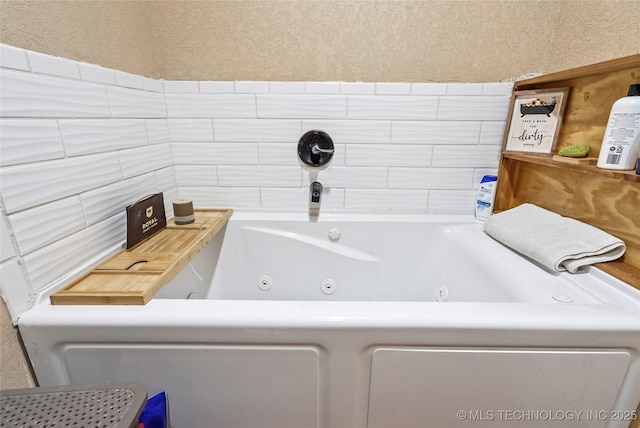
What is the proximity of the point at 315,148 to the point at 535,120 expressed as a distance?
811 mm

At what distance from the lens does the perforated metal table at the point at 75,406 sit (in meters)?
0.41

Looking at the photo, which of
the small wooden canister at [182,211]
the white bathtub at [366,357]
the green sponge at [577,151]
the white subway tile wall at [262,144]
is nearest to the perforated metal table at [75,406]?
the white bathtub at [366,357]

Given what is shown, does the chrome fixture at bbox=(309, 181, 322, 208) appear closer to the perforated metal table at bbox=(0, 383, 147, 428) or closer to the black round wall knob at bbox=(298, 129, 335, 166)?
the black round wall knob at bbox=(298, 129, 335, 166)

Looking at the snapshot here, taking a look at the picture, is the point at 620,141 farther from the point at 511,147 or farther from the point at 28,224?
the point at 28,224

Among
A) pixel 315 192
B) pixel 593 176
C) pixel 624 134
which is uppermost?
pixel 624 134

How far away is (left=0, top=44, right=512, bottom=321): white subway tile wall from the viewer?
0.80m

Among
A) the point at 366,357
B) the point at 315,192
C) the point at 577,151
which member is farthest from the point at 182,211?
the point at 577,151

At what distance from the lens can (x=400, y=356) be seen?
609 mm

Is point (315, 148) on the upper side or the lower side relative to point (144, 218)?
upper

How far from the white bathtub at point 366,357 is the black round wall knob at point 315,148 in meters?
0.69

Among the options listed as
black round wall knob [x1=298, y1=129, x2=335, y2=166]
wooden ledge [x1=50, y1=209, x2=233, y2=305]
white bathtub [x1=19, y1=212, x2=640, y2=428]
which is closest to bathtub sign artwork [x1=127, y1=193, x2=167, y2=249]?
wooden ledge [x1=50, y1=209, x2=233, y2=305]

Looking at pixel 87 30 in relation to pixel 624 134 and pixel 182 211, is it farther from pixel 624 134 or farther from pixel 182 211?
pixel 624 134

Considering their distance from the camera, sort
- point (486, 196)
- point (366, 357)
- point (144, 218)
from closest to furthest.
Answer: point (366, 357) < point (144, 218) < point (486, 196)

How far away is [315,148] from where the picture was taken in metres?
1.16
